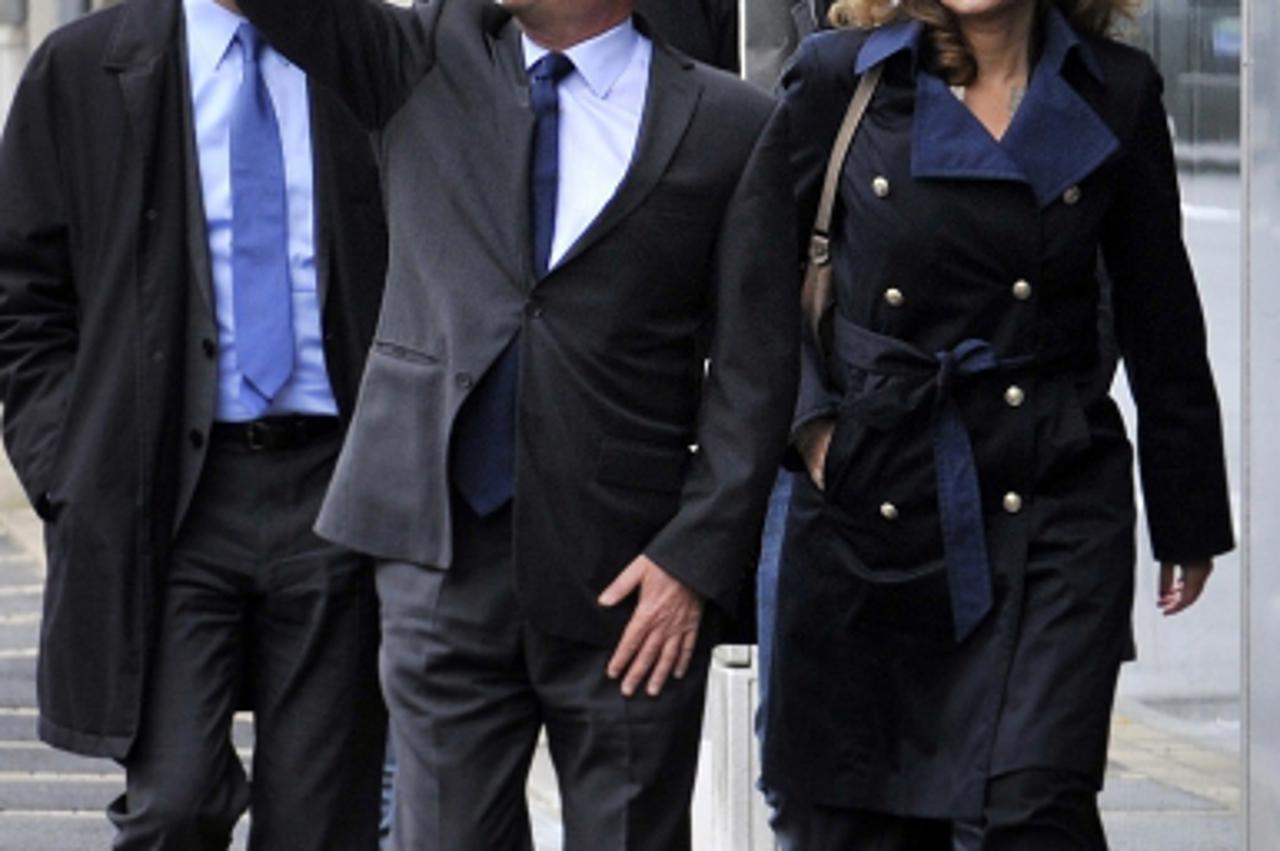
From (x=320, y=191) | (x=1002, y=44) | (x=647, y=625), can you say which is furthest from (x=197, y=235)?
(x=1002, y=44)

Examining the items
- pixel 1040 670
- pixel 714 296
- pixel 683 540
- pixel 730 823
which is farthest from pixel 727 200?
pixel 730 823

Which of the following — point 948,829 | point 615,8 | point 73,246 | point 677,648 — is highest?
point 615,8

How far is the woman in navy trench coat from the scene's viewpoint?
526cm

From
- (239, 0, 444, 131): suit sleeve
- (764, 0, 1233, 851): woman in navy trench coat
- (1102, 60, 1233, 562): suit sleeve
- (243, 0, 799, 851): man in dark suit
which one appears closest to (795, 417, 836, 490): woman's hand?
(764, 0, 1233, 851): woman in navy trench coat

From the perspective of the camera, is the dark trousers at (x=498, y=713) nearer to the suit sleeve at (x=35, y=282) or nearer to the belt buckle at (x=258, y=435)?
the belt buckle at (x=258, y=435)

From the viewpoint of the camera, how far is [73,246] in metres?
5.78

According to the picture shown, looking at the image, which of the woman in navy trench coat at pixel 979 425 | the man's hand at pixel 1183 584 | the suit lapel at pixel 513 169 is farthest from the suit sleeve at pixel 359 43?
the man's hand at pixel 1183 584

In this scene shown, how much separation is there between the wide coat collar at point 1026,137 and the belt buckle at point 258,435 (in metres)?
1.16

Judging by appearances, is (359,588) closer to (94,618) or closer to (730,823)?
(94,618)

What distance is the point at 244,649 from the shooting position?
19.3ft

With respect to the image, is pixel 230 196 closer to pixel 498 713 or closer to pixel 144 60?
pixel 144 60

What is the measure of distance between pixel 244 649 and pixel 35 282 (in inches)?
27.0

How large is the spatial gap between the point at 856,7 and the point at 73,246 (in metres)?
1.31

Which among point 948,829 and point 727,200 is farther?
point 948,829
